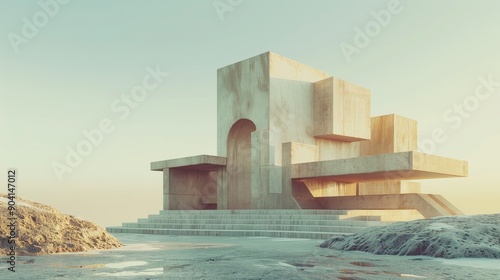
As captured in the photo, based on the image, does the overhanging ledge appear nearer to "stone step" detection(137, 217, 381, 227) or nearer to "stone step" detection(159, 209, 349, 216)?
"stone step" detection(159, 209, 349, 216)

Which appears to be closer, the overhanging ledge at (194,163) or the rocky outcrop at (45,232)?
the rocky outcrop at (45,232)

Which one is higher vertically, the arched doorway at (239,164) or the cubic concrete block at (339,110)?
the cubic concrete block at (339,110)

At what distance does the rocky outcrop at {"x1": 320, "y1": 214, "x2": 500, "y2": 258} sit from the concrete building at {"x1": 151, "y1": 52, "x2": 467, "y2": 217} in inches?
518

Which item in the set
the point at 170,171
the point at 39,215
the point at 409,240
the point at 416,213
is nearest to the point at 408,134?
the point at 416,213

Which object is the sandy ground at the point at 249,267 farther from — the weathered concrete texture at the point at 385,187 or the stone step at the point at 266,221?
the weathered concrete texture at the point at 385,187

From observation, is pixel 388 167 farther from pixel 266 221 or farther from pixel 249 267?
pixel 249 267

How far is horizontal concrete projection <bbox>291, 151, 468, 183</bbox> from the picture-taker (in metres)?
20.3

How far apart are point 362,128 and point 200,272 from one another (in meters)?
23.2

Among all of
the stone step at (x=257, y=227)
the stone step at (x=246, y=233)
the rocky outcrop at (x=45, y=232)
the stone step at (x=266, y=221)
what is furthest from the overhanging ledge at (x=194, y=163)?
the rocky outcrop at (x=45, y=232)

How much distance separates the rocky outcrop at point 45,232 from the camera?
8195 mm

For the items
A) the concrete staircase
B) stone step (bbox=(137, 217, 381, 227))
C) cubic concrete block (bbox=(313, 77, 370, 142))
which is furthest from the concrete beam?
stone step (bbox=(137, 217, 381, 227))

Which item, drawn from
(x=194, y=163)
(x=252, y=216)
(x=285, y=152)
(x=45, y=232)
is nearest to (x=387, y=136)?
(x=285, y=152)

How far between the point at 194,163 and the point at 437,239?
1894cm

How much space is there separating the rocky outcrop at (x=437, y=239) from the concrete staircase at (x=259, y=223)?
5142 millimetres
